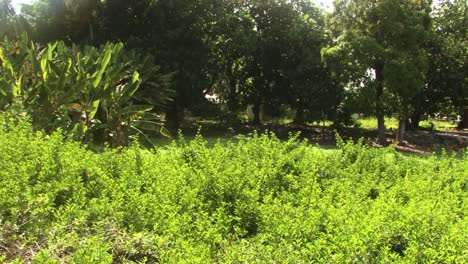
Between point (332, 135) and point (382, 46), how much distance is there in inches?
205

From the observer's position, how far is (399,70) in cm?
1548

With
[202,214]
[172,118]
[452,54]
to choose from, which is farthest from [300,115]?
[202,214]

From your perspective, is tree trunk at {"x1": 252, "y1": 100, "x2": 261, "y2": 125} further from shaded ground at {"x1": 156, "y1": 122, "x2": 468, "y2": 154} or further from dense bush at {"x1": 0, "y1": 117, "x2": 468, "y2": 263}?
dense bush at {"x1": 0, "y1": 117, "x2": 468, "y2": 263}

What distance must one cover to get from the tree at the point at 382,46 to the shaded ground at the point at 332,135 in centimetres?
188

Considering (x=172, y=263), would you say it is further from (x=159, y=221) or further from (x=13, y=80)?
(x=13, y=80)

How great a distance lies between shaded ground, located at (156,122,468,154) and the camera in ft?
58.0

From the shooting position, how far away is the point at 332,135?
20094 mm

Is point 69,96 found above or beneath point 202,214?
above

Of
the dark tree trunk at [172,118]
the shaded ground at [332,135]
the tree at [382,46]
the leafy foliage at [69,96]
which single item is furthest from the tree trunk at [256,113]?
the leafy foliage at [69,96]

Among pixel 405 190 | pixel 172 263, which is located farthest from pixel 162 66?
pixel 172 263

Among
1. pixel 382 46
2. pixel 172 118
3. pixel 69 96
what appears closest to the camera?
pixel 69 96

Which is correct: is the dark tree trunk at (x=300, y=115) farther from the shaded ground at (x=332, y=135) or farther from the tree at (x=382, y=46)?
the tree at (x=382, y=46)

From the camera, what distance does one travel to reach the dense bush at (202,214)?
300cm

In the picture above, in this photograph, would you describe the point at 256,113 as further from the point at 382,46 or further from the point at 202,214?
the point at 202,214
